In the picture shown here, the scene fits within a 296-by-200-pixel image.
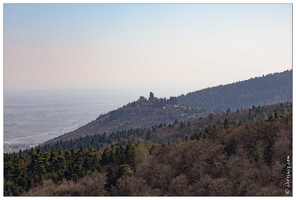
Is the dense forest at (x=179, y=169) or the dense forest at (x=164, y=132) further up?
the dense forest at (x=179, y=169)

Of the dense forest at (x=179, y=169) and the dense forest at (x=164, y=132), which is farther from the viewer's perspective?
the dense forest at (x=164, y=132)

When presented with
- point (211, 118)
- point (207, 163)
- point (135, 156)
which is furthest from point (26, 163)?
point (211, 118)

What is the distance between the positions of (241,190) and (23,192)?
25502 mm

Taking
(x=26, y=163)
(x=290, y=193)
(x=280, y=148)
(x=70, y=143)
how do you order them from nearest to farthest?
(x=290, y=193) < (x=280, y=148) < (x=26, y=163) < (x=70, y=143)

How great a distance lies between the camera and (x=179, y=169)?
5219cm

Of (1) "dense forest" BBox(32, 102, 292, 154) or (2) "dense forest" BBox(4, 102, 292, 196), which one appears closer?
(2) "dense forest" BBox(4, 102, 292, 196)

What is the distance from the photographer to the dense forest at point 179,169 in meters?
44.6

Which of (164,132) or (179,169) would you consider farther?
(164,132)

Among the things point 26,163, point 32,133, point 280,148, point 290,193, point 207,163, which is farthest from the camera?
point 32,133

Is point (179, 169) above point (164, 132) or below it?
above

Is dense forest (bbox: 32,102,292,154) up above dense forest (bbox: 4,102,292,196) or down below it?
below

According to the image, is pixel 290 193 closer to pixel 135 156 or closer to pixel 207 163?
pixel 207 163

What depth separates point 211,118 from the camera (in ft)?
510

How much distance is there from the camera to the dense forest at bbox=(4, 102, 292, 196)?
4459 cm
